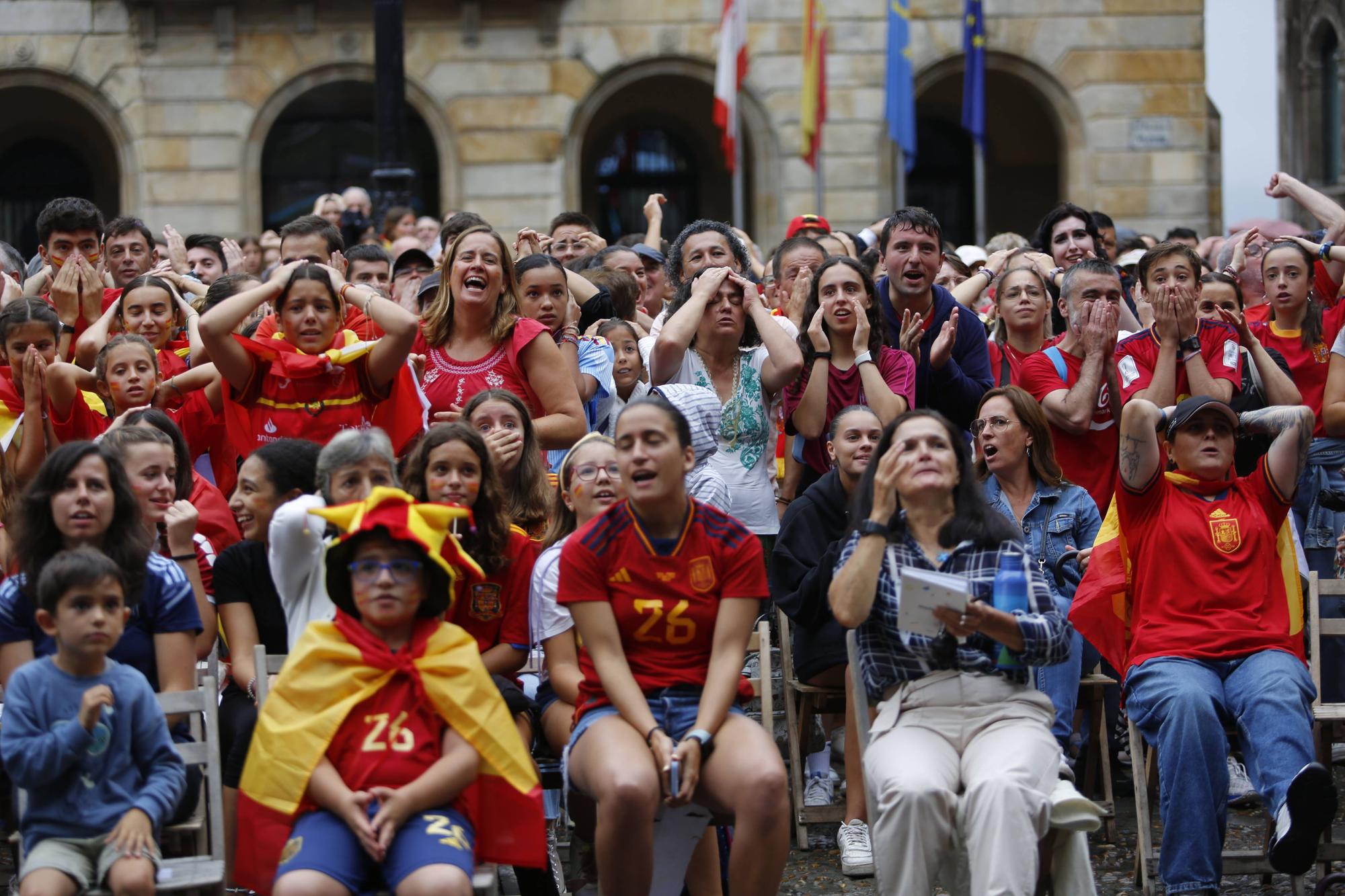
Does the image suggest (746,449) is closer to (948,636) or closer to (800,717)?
(800,717)

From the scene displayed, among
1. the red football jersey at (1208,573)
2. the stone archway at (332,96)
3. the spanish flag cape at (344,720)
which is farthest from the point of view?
the stone archway at (332,96)

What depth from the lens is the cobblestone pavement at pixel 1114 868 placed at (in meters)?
5.92

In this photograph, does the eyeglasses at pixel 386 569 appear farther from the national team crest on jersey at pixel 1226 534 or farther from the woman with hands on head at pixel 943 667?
the national team crest on jersey at pixel 1226 534

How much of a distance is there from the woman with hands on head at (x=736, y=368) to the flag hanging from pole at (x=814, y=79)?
455 inches

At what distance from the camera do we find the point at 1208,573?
585 cm

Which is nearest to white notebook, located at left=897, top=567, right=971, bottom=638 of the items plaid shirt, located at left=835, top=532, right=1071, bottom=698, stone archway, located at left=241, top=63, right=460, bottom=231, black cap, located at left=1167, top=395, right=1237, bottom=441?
plaid shirt, located at left=835, top=532, right=1071, bottom=698

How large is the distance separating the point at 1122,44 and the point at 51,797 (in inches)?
681

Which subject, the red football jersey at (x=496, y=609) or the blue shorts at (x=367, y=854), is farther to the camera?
the red football jersey at (x=496, y=609)

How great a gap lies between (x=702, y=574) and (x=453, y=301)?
2089 millimetres

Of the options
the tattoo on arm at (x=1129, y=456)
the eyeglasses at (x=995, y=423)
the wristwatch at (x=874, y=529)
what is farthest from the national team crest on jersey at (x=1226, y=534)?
the wristwatch at (x=874, y=529)

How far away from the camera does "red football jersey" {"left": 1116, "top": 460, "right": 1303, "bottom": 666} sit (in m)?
5.76

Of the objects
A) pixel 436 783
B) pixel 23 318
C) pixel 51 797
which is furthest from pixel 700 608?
pixel 23 318

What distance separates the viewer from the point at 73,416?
6.72m

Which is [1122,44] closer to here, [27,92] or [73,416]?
[27,92]
